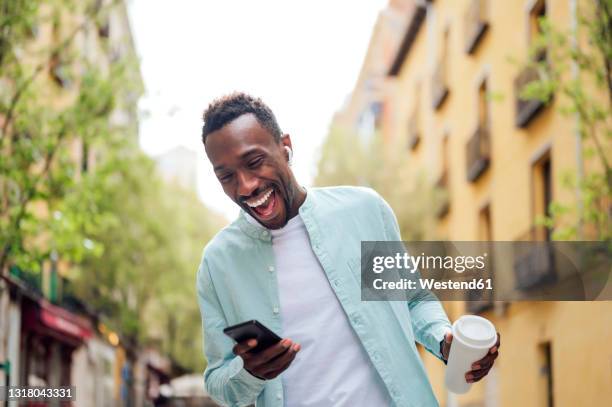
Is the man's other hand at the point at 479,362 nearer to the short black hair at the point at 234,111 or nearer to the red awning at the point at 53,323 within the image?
the short black hair at the point at 234,111

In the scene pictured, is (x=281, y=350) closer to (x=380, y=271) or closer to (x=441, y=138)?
(x=380, y=271)

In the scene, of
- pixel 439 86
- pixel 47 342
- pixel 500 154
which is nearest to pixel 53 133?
pixel 500 154

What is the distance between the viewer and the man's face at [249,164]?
8.23ft

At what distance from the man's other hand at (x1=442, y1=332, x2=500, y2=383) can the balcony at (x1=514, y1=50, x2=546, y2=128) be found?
40.3 feet

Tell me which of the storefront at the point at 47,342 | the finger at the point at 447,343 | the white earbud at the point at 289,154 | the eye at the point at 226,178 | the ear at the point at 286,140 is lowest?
the finger at the point at 447,343

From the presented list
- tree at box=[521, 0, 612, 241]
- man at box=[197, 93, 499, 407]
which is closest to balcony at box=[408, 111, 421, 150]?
tree at box=[521, 0, 612, 241]

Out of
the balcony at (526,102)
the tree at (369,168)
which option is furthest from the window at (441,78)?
the balcony at (526,102)

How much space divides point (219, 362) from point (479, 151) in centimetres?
1629

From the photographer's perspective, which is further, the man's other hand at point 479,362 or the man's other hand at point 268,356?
the man's other hand at point 479,362

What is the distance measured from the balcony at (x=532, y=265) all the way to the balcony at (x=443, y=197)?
19389mm

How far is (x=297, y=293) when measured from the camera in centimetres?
261

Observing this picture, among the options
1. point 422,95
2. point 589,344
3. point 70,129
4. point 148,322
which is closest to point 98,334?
point 148,322

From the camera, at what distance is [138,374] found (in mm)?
34156

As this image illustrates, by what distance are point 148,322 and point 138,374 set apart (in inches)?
321
